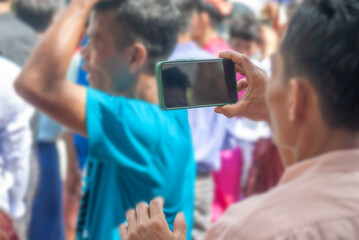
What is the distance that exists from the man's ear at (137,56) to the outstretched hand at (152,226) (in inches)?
29.2

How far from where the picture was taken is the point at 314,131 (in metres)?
0.86

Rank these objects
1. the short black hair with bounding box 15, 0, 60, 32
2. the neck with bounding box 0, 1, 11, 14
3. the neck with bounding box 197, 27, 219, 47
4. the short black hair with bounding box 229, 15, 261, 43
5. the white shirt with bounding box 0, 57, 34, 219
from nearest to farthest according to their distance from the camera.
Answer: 1. the white shirt with bounding box 0, 57, 34, 219
2. the neck with bounding box 0, 1, 11, 14
3. the short black hair with bounding box 15, 0, 60, 32
4. the neck with bounding box 197, 27, 219, 47
5. the short black hair with bounding box 229, 15, 261, 43

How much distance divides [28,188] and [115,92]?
867 mm

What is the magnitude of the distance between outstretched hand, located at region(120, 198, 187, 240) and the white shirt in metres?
1.29

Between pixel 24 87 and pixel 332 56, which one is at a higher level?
pixel 332 56

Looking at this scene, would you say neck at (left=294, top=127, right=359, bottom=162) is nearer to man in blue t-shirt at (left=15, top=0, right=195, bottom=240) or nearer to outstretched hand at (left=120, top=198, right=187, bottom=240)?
outstretched hand at (left=120, top=198, right=187, bottom=240)

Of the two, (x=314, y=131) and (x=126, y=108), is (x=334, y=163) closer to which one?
(x=314, y=131)

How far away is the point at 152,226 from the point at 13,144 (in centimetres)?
142

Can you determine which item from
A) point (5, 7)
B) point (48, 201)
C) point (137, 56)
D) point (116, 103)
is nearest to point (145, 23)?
point (137, 56)

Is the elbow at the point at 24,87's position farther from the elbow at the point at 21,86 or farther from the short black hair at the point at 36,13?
the short black hair at the point at 36,13

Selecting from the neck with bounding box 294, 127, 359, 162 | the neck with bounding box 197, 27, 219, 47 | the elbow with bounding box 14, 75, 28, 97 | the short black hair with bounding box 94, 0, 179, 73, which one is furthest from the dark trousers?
the neck with bounding box 294, 127, 359, 162

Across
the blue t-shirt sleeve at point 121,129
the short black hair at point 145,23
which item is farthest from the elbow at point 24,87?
the short black hair at point 145,23

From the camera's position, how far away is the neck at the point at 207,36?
150 inches

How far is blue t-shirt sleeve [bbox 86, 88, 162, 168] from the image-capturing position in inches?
64.0
